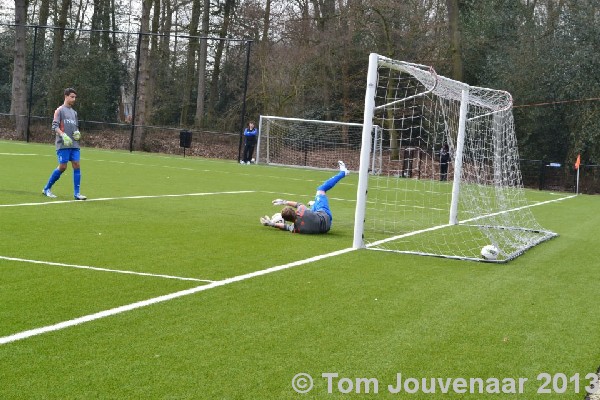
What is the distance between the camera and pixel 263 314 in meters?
6.88

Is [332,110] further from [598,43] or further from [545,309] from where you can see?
[545,309]

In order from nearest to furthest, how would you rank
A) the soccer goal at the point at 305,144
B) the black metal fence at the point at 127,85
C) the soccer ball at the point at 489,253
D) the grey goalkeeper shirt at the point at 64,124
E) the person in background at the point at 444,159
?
the soccer ball at the point at 489,253
the grey goalkeeper shirt at the point at 64,124
the person in background at the point at 444,159
the soccer goal at the point at 305,144
the black metal fence at the point at 127,85

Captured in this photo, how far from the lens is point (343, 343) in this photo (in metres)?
6.13

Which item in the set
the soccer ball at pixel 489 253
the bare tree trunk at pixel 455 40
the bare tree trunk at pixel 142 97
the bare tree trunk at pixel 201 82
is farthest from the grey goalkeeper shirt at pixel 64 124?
the bare tree trunk at pixel 455 40

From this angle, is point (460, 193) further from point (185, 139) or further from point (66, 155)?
point (185, 139)

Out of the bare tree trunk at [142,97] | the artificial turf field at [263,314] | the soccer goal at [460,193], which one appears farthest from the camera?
the bare tree trunk at [142,97]

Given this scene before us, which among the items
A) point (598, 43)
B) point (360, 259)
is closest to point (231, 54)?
point (598, 43)

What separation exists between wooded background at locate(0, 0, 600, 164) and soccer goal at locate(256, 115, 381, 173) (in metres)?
4.21

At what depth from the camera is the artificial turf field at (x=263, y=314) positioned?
5.18m

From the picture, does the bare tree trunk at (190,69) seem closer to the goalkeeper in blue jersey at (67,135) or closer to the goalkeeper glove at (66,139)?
the goalkeeper in blue jersey at (67,135)

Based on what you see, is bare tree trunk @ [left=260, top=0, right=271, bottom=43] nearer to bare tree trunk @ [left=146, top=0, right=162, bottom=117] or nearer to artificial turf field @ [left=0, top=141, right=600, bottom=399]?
bare tree trunk @ [left=146, top=0, right=162, bottom=117]

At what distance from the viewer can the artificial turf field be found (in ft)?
17.0

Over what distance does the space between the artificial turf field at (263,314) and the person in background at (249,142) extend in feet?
78.1

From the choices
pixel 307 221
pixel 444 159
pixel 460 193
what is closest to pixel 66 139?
pixel 307 221
